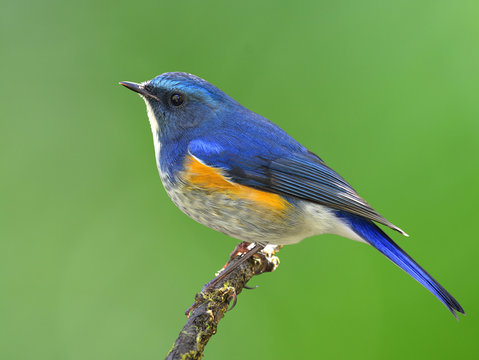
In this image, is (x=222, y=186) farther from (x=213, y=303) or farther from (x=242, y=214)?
(x=213, y=303)

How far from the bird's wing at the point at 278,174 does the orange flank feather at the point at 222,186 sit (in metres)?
0.04

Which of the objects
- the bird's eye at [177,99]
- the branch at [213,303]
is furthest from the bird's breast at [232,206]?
the bird's eye at [177,99]

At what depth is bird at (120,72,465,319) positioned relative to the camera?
2.78m

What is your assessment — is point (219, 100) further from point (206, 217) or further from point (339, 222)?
point (339, 222)

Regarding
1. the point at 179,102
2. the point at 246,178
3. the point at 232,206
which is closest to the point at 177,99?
the point at 179,102

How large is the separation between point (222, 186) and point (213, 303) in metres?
0.60

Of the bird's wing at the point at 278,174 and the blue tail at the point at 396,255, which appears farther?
the bird's wing at the point at 278,174

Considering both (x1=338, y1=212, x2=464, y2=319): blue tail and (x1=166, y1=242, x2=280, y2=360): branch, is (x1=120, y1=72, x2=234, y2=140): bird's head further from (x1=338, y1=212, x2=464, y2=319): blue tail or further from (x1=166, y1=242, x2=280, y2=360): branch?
(x1=338, y1=212, x2=464, y2=319): blue tail

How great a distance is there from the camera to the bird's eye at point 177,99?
3092mm

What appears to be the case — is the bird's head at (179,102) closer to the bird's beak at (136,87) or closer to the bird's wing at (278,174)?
the bird's beak at (136,87)

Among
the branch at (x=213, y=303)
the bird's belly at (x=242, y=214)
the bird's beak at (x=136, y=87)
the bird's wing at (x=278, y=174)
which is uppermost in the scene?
the bird's beak at (x=136, y=87)

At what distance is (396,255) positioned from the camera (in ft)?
8.93

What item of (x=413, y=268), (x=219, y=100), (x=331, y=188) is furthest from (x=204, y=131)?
(x=413, y=268)

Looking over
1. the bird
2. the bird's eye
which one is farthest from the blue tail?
the bird's eye
